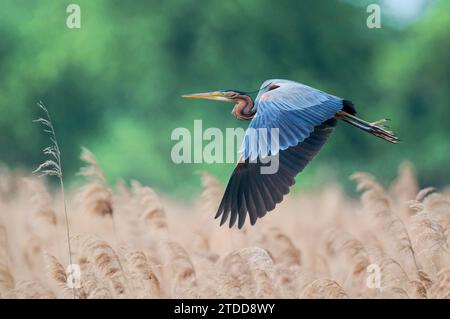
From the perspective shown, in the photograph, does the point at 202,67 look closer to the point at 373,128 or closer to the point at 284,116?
the point at 373,128

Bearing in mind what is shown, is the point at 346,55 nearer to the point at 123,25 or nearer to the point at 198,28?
the point at 198,28

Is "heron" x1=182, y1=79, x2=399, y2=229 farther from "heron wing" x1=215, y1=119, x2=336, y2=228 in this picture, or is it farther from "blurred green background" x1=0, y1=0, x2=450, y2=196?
"blurred green background" x1=0, y1=0, x2=450, y2=196

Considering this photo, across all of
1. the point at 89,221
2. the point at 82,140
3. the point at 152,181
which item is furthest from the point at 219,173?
the point at 89,221

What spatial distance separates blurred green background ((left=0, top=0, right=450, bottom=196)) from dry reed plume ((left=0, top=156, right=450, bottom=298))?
7.03 meters

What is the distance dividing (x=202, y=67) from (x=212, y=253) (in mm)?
9416

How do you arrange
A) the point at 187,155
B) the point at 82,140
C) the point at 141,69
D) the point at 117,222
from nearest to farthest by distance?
the point at 117,222 → the point at 187,155 → the point at 82,140 → the point at 141,69

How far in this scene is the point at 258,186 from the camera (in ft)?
17.8

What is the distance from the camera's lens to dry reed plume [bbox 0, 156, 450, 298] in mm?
4738

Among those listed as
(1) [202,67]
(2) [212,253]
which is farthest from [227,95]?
(1) [202,67]

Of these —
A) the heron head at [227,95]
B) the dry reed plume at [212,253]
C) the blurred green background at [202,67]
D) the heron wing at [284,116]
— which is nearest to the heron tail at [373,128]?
the heron wing at [284,116]

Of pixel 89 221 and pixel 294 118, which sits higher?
pixel 294 118

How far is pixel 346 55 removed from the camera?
51.7ft
